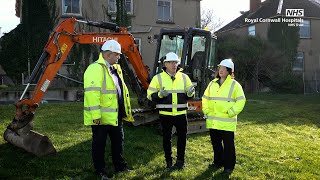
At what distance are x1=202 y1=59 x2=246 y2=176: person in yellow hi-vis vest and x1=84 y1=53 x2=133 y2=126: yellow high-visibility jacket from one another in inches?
67.7

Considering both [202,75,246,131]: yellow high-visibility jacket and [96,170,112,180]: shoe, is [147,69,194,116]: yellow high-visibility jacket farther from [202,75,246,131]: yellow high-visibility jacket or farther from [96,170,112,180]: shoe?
[96,170,112,180]: shoe

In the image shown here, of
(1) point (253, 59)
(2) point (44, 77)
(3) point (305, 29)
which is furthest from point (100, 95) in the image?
(3) point (305, 29)

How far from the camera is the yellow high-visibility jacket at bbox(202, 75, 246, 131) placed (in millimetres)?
6086

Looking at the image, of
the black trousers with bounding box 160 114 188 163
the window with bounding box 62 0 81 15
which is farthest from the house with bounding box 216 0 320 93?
the black trousers with bounding box 160 114 188 163

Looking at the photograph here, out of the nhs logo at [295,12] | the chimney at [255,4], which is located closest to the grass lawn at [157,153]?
the nhs logo at [295,12]

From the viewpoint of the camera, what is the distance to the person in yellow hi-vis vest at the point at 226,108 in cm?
613

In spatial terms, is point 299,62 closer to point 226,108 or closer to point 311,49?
point 311,49

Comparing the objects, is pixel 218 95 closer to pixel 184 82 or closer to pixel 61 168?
pixel 184 82

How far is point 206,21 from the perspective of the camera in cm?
4188

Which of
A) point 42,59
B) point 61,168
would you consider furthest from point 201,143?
point 42,59

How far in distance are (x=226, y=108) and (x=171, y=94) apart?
0.97m

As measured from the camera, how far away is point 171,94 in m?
6.32

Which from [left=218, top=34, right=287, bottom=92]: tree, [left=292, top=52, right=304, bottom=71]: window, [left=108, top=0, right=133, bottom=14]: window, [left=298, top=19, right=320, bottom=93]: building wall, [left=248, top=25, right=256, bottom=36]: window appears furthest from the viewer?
[left=248, top=25, right=256, bottom=36]: window

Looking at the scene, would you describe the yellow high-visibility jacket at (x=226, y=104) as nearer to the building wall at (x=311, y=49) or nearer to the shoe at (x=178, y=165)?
the shoe at (x=178, y=165)
